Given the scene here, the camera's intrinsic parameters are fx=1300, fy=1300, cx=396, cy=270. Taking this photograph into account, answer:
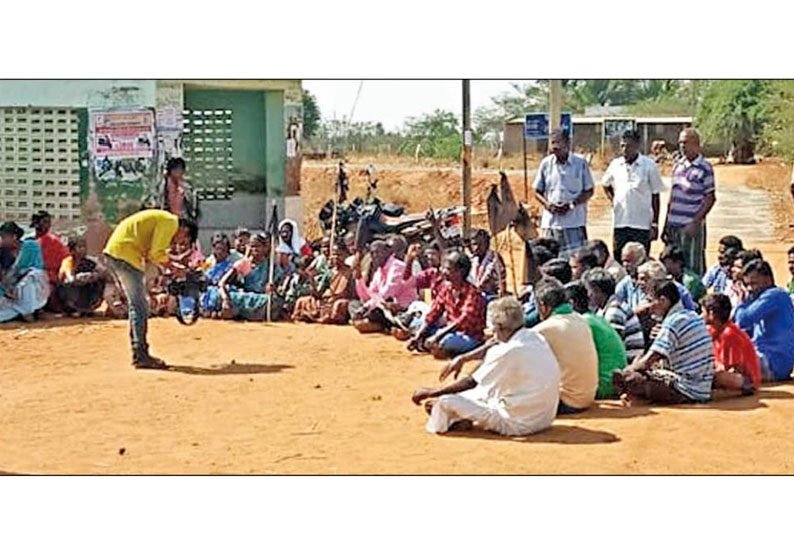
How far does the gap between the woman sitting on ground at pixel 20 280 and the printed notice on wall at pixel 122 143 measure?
1.39m

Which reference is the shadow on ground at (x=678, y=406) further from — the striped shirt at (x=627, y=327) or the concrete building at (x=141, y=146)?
the concrete building at (x=141, y=146)

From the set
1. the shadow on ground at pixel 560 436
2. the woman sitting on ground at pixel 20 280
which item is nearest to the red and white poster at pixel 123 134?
the woman sitting on ground at pixel 20 280

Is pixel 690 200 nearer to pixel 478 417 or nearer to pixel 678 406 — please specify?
pixel 678 406

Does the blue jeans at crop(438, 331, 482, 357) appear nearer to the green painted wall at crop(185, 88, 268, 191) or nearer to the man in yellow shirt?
the man in yellow shirt

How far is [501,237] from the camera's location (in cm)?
1474

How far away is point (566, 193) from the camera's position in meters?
11.1

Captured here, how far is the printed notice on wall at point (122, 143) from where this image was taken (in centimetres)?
1361

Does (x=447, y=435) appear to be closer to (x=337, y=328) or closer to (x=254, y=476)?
(x=254, y=476)

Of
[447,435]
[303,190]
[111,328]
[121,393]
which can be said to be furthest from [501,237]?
[447,435]

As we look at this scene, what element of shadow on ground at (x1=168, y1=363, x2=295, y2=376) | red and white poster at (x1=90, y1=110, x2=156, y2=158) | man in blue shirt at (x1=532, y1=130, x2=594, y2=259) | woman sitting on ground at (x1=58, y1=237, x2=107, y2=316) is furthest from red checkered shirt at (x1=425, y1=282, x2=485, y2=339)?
red and white poster at (x1=90, y1=110, x2=156, y2=158)

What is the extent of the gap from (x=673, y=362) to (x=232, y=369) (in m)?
3.62

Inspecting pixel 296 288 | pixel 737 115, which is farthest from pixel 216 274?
pixel 737 115

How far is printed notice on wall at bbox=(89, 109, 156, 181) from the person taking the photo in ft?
44.7

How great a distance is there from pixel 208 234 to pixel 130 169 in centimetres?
106
